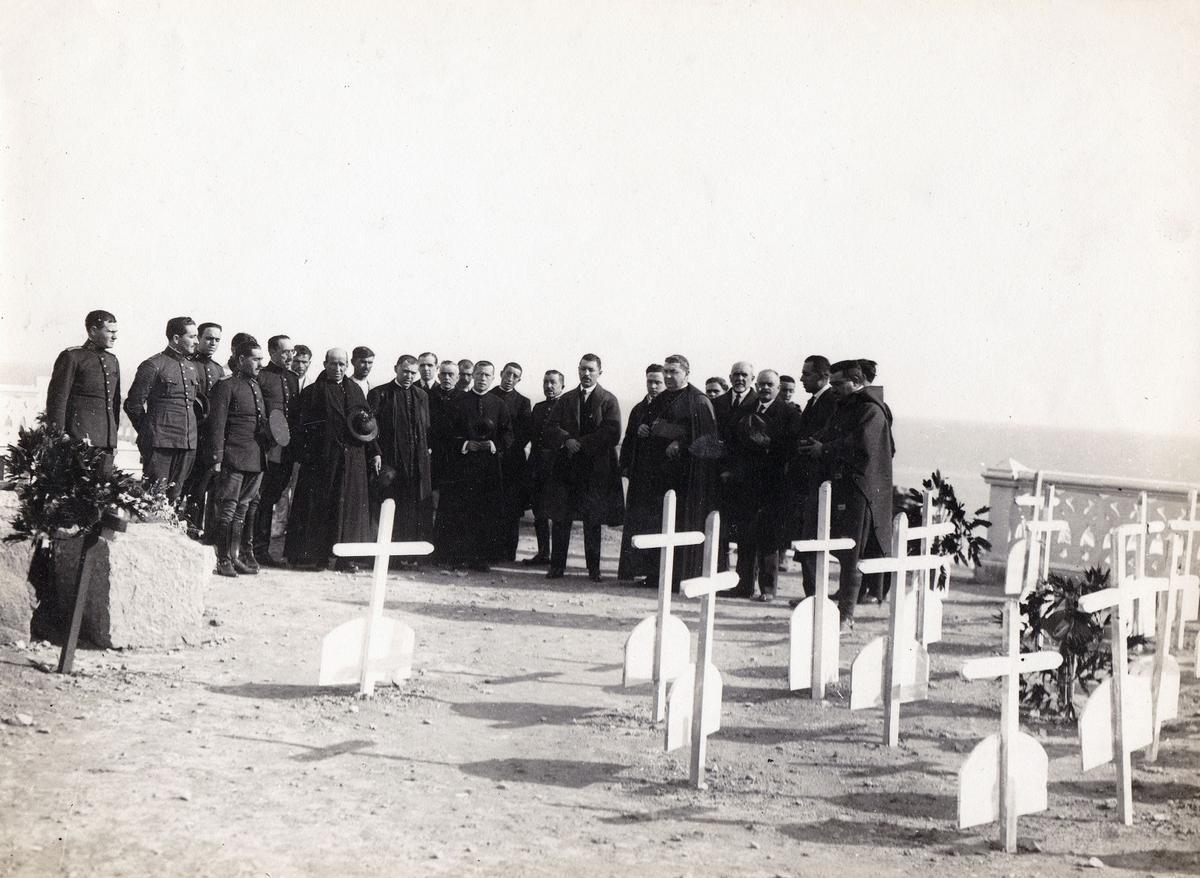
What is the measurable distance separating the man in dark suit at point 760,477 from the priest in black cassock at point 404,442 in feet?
9.38

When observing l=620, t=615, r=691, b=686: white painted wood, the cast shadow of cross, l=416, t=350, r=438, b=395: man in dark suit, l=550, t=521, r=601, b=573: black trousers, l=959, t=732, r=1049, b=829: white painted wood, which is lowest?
the cast shadow of cross

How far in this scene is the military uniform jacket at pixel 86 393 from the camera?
7551 mm

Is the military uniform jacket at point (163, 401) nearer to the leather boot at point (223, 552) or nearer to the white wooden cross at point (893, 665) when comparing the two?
the leather boot at point (223, 552)

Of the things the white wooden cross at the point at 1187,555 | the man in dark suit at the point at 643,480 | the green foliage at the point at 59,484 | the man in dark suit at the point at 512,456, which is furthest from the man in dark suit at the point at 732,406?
the green foliage at the point at 59,484

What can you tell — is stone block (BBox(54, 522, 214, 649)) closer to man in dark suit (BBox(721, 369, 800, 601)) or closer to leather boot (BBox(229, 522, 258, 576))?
Result: leather boot (BBox(229, 522, 258, 576))

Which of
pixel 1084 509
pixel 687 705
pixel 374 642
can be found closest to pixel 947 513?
pixel 1084 509

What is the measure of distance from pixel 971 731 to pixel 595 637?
2852 mm

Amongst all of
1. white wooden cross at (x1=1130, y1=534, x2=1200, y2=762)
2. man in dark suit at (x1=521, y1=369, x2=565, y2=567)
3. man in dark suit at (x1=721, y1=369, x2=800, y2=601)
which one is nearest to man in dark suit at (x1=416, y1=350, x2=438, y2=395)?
man in dark suit at (x1=521, y1=369, x2=565, y2=567)

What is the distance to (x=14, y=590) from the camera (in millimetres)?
5883

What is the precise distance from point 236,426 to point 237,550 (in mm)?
1045

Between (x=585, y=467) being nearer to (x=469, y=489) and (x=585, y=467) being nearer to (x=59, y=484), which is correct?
(x=469, y=489)

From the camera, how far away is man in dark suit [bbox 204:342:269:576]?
887 centimetres

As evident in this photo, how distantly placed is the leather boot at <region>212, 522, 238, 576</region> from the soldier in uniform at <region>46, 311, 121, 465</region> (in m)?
1.35

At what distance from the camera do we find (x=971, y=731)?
5.98 m
